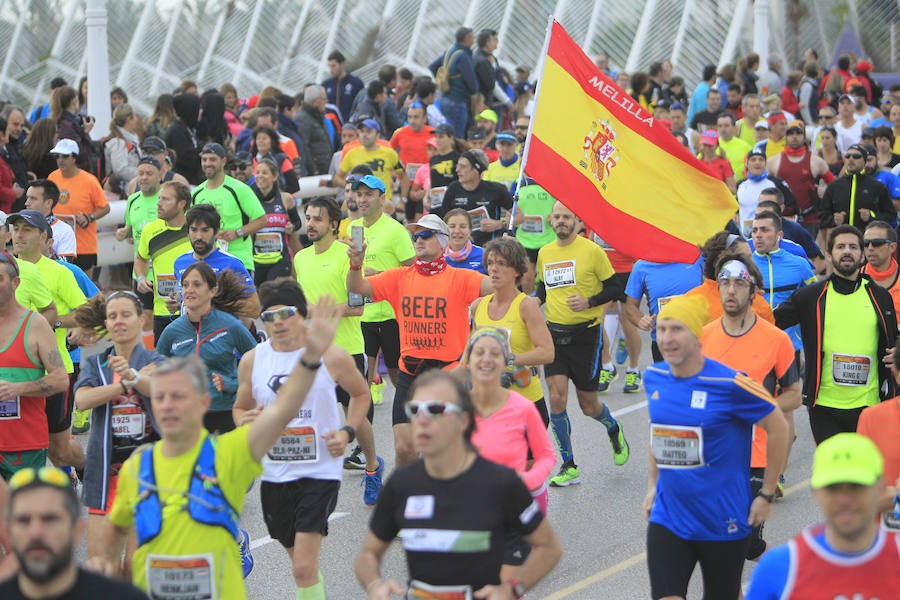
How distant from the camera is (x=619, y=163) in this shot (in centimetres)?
1052

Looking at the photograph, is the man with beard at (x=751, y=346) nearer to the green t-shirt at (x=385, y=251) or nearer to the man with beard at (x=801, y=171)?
the green t-shirt at (x=385, y=251)

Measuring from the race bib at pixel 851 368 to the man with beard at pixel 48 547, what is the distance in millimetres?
5093

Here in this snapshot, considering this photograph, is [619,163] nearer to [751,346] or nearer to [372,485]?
[372,485]

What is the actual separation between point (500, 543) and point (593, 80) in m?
6.16

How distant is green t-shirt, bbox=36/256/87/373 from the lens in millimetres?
9281

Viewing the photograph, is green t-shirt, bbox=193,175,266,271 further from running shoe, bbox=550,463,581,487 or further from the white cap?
running shoe, bbox=550,463,581,487

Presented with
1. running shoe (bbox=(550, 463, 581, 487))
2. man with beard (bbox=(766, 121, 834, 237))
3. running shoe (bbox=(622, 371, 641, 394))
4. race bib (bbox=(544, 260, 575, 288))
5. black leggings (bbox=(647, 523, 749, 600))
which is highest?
man with beard (bbox=(766, 121, 834, 237))

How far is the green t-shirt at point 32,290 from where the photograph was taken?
8.96m

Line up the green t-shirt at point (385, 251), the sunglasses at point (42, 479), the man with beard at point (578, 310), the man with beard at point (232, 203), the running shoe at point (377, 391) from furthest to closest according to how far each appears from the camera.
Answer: the running shoe at point (377, 391)
the man with beard at point (232, 203)
the green t-shirt at point (385, 251)
the man with beard at point (578, 310)
the sunglasses at point (42, 479)

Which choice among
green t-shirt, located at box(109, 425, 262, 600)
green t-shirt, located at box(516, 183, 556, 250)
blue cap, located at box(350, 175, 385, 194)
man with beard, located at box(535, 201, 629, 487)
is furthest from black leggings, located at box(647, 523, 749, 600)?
green t-shirt, located at box(516, 183, 556, 250)

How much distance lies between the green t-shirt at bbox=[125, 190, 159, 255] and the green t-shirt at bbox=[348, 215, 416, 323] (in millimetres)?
2323

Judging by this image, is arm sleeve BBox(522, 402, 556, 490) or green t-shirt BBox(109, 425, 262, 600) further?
arm sleeve BBox(522, 402, 556, 490)

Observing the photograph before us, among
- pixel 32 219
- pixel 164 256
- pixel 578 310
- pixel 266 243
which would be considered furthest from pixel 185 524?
pixel 266 243

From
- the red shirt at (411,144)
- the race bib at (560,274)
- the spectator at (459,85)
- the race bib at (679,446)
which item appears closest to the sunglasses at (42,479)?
the race bib at (679,446)
